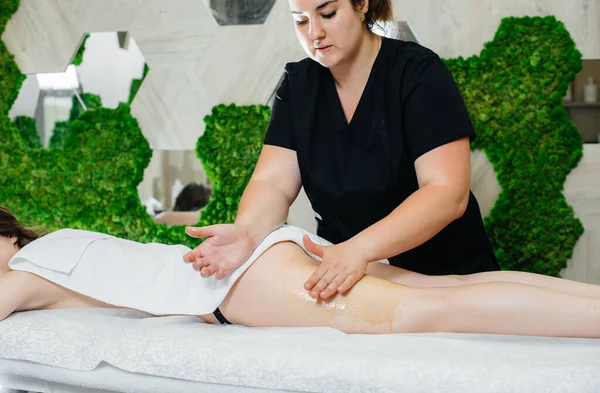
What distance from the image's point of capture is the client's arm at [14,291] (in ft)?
4.88

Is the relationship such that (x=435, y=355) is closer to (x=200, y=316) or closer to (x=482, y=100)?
(x=200, y=316)

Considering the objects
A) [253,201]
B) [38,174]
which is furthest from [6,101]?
[253,201]

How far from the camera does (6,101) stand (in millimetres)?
2990

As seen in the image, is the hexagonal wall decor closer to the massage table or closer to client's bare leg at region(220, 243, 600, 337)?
the massage table

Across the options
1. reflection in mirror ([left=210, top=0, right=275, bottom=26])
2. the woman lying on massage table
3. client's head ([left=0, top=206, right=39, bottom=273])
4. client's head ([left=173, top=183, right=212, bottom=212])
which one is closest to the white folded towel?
the woman lying on massage table

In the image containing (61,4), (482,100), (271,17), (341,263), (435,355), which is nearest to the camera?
(435,355)

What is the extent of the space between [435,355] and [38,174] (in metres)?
2.36

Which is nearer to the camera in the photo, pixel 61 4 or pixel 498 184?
pixel 498 184

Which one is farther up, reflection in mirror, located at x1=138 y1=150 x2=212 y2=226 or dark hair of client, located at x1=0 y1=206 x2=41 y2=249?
dark hair of client, located at x1=0 y1=206 x2=41 y2=249

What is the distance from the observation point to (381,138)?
5.36 feet

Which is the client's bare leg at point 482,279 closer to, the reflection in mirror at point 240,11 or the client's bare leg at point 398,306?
the client's bare leg at point 398,306

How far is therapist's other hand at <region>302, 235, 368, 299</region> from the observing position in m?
1.34

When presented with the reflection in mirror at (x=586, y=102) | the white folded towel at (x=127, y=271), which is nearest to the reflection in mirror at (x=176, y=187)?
the white folded towel at (x=127, y=271)

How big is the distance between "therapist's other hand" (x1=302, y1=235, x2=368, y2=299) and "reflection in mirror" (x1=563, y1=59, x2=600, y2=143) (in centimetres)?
137
